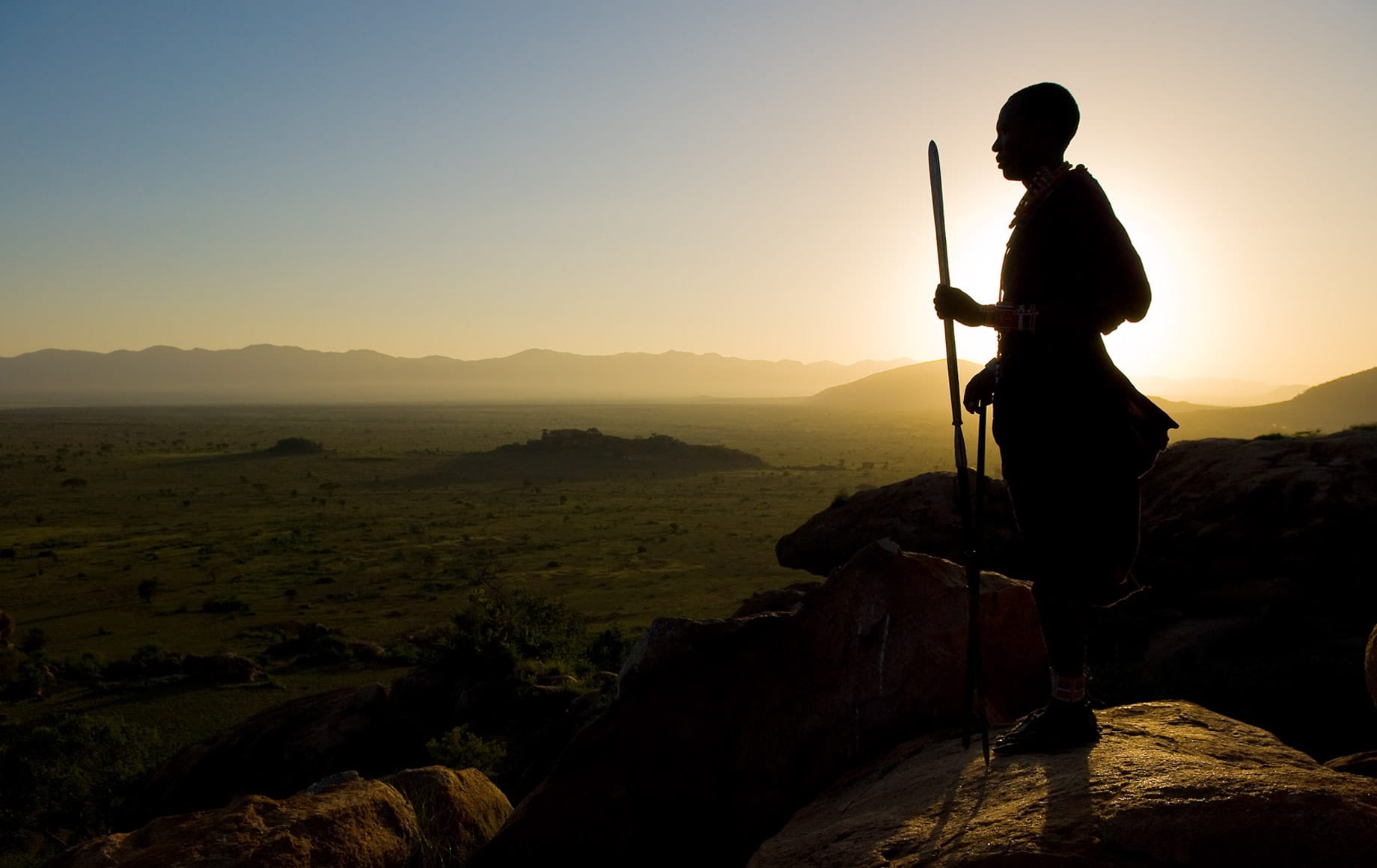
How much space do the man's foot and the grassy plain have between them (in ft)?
52.3

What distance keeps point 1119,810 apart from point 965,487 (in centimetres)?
153

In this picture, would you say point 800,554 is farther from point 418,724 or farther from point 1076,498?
point 1076,498

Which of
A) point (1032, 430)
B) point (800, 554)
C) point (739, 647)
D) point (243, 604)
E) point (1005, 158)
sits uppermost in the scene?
point (1005, 158)

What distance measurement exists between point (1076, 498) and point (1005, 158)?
1.52 m

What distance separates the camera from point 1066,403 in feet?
11.7

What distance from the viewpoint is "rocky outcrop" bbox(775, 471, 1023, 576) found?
13883mm

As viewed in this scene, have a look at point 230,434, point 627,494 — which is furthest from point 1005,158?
point 230,434

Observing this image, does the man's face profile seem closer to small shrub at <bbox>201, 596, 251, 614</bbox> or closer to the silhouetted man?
the silhouetted man

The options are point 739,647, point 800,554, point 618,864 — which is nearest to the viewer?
point 618,864

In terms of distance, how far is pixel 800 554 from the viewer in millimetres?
16203

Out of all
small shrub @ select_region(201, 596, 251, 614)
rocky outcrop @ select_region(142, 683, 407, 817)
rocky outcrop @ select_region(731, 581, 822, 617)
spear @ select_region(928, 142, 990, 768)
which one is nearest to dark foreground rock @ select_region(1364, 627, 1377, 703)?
spear @ select_region(928, 142, 990, 768)

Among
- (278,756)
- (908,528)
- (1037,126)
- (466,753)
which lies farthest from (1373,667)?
(278,756)

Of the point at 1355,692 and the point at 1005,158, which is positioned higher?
the point at 1005,158

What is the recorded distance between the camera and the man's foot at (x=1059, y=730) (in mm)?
3539
